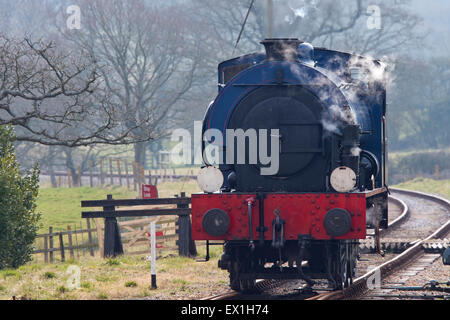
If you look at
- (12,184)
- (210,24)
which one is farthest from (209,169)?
(210,24)

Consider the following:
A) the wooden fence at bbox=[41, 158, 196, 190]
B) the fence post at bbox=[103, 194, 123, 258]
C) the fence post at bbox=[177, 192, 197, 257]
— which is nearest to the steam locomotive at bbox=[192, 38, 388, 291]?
the fence post at bbox=[177, 192, 197, 257]

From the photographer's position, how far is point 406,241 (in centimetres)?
1590

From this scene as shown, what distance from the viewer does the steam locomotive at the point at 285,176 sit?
9.48 m

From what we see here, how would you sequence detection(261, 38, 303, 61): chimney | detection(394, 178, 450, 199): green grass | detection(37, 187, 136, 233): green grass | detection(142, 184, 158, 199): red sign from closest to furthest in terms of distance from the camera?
1. detection(261, 38, 303, 61): chimney
2. detection(142, 184, 158, 199): red sign
3. detection(37, 187, 136, 233): green grass
4. detection(394, 178, 450, 199): green grass

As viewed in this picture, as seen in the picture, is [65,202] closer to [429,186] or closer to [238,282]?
[429,186]

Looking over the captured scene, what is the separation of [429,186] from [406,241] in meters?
21.1

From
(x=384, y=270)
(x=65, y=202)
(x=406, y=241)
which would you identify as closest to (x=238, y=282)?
(x=384, y=270)

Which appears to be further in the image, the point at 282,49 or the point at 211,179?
the point at 282,49

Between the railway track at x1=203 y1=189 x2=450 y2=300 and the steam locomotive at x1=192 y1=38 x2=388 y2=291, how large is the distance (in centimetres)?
27

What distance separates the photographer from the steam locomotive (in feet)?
31.1

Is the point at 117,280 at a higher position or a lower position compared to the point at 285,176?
lower

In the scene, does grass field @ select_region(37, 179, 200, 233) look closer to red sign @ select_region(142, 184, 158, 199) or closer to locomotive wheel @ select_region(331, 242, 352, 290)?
red sign @ select_region(142, 184, 158, 199)

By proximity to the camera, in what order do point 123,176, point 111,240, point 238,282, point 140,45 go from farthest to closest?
point 123,176 < point 140,45 < point 111,240 < point 238,282

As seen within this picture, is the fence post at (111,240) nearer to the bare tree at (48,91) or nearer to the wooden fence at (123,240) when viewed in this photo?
the bare tree at (48,91)
